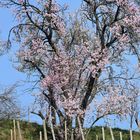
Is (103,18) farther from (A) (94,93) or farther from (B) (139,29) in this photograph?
(A) (94,93)

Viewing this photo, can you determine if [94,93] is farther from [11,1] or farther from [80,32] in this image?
[11,1]

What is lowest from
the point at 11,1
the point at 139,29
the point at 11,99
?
the point at 11,99

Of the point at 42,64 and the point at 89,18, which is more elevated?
the point at 89,18

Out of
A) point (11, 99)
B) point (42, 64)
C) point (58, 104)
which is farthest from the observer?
point (11, 99)

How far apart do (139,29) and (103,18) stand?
160 centimetres

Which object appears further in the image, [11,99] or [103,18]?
[11,99]

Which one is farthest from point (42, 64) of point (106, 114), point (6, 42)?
point (106, 114)

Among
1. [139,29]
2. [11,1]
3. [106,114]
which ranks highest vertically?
[11,1]

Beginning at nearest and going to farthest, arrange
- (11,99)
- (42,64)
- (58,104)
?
(58,104)
(42,64)
(11,99)

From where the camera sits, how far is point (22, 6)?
21172 millimetres

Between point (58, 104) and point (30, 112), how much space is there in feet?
4.34

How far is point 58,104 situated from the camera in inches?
809

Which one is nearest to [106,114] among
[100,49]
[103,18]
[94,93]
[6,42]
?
[94,93]

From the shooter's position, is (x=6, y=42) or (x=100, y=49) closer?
(x=100, y=49)
